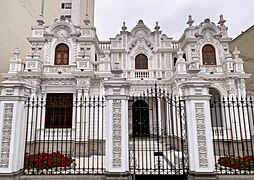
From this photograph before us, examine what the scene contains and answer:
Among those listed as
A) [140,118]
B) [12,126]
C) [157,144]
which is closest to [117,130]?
[140,118]

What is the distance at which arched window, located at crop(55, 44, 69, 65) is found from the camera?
13625 millimetres

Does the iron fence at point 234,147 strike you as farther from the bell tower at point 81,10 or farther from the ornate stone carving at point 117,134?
the bell tower at point 81,10

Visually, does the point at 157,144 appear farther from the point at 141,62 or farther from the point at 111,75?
the point at 141,62

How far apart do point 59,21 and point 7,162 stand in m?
11.0

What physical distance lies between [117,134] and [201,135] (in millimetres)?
2319

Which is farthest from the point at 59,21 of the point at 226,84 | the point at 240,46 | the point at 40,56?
the point at 240,46

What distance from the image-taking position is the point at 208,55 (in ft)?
46.5

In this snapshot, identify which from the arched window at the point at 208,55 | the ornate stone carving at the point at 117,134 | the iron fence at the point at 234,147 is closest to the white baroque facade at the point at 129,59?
the arched window at the point at 208,55

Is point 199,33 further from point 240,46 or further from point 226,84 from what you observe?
point 240,46

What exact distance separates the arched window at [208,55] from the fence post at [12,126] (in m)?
12.3

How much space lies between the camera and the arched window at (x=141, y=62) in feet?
48.3

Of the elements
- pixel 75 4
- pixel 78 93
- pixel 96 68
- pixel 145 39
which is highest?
pixel 75 4

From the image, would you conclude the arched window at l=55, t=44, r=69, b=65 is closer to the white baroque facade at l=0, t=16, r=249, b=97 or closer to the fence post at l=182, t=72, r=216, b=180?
the white baroque facade at l=0, t=16, r=249, b=97

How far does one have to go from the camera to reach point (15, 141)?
213 inches
